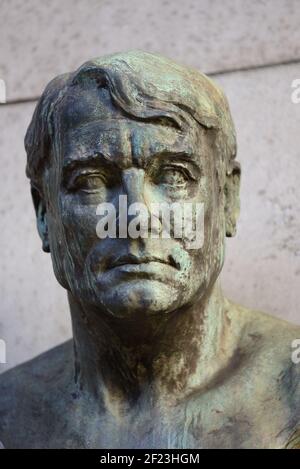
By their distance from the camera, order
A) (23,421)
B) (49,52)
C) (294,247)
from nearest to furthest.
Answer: (23,421)
(294,247)
(49,52)

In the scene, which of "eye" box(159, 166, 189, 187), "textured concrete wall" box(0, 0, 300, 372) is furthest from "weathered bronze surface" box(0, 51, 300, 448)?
"textured concrete wall" box(0, 0, 300, 372)

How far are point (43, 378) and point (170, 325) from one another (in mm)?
343

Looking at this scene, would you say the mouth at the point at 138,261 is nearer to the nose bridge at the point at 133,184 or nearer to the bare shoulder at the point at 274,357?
the nose bridge at the point at 133,184

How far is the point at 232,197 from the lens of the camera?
2.95 m

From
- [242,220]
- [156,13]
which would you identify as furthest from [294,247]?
[156,13]

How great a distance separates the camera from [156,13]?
11.9 ft

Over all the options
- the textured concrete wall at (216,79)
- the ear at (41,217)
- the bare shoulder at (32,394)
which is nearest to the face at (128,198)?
the ear at (41,217)

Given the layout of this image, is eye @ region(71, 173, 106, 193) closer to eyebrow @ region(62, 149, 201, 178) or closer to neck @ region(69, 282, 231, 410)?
eyebrow @ region(62, 149, 201, 178)

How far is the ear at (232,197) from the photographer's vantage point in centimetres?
294

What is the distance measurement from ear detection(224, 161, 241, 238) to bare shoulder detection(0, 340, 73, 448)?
0.36 metres

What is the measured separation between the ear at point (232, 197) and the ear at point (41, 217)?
284 millimetres

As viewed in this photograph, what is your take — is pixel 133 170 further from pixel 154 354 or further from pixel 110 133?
pixel 154 354
